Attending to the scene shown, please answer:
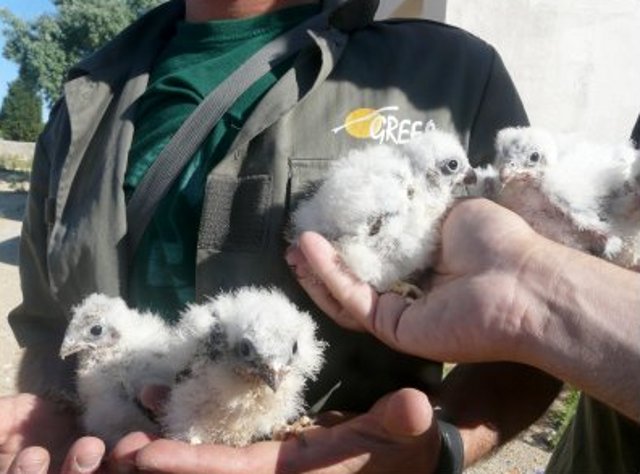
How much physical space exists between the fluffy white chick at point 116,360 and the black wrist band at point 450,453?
3.07 feet

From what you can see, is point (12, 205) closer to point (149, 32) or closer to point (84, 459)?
point (149, 32)

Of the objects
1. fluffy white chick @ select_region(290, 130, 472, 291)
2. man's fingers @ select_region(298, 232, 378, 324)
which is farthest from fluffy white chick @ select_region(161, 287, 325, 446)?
fluffy white chick @ select_region(290, 130, 472, 291)

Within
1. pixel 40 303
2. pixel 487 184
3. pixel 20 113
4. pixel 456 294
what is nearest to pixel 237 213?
pixel 456 294

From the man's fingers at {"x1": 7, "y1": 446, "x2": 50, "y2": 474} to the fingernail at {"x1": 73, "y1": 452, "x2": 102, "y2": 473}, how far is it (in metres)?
0.12

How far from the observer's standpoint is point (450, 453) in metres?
2.06

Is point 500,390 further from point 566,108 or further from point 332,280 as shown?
point 566,108

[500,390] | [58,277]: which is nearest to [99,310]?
[58,277]

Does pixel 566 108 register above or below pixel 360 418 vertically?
below

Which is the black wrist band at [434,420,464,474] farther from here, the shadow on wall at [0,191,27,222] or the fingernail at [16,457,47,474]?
the shadow on wall at [0,191,27,222]

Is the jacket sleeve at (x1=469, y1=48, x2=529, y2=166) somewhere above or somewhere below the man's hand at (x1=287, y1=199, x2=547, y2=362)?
above

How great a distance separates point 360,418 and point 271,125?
1030 millimetres

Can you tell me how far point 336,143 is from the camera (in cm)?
248

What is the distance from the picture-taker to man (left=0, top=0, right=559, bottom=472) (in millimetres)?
2385

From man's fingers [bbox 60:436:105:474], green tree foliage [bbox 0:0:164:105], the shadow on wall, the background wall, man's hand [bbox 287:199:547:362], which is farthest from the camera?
green tree foliage [bbox 0:0:164:105]
